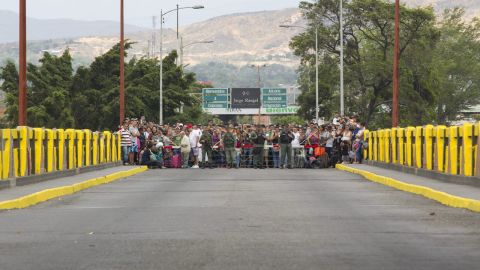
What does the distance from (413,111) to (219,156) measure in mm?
33073

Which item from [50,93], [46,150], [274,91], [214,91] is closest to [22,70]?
[46,150]

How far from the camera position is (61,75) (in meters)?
66.5

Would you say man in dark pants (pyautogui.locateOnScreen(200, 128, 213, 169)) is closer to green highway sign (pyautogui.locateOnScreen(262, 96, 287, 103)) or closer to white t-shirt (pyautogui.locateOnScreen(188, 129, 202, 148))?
white t-shirt (pyautogui.locateOnScreen(188, 129, 202, 148))

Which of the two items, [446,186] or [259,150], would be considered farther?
[259,150]

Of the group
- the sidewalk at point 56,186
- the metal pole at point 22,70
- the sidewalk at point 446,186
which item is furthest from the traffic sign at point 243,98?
the sidewalk at point 446,186

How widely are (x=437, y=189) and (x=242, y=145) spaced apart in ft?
70.6

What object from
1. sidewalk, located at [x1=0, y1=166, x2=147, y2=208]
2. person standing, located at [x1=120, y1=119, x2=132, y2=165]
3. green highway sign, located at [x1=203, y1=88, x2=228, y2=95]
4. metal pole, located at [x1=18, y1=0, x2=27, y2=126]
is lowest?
sidewalk, located at [x1=0, y1=166, x2=147, y2=208]

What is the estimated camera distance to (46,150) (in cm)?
2588

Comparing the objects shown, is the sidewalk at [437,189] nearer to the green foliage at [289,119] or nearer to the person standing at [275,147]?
the person standing at [275,147]

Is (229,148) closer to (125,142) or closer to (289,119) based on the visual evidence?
(125,142)

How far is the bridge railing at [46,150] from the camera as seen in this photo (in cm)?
2198

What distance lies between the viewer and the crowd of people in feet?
129

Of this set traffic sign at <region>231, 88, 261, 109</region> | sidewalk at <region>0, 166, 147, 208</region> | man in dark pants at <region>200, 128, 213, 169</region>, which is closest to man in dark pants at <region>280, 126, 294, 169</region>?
man in dark pants at <region>200, 128, 213, 169</region>

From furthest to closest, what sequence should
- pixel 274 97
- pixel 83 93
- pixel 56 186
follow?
pixel 274 97, pixel 83 93, pixel 56 186
